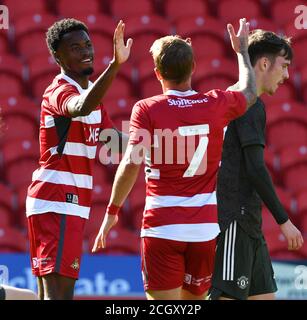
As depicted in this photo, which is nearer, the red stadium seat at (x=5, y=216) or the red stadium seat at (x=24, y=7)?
the red stadium seat at (x=5, y=216)

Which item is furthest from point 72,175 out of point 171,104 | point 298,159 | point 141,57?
point 141,57

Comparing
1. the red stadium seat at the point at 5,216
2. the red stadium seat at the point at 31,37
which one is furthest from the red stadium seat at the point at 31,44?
the red stadium seat at the point at 5,216

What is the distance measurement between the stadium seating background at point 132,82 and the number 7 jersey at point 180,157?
170 inches

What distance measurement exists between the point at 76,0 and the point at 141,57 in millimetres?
1028

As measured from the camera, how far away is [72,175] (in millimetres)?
5762

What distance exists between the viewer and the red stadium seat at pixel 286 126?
36.5ft

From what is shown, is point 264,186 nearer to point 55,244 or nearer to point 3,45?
point 55,244

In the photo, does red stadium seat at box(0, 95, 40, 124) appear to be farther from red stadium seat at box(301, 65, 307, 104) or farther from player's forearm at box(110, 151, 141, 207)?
player's forearm at box(110, 151, 141, 207)

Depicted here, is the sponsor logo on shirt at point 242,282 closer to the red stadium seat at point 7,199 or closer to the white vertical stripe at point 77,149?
the white vertical stripe at point 77,149

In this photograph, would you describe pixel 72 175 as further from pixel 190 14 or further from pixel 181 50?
pixel 190 14

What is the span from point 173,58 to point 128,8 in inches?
279

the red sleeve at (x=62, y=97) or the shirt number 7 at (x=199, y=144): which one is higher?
the red sleeve at (x=62, y=97)

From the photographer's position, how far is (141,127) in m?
5.32

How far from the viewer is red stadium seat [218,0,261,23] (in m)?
12.4
